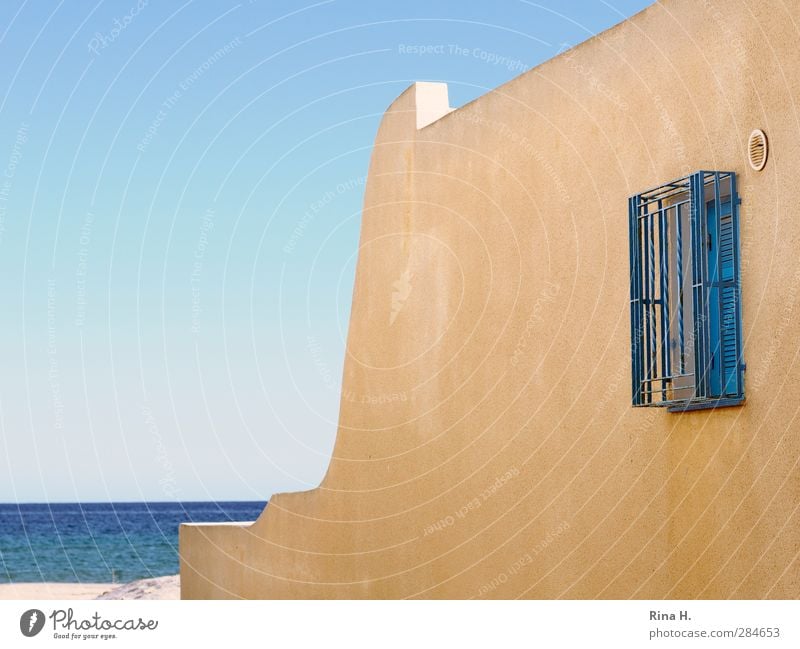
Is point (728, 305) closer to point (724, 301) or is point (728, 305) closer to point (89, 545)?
point (724, 301)

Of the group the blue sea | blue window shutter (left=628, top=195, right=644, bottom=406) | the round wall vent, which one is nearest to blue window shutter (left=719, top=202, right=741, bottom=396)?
the round wall vent

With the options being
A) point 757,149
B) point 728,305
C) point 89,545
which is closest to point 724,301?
point 728,305

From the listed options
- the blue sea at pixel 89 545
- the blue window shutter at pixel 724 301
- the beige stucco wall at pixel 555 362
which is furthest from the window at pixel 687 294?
the blue sea at pixel 89 545

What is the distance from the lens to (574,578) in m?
7.64

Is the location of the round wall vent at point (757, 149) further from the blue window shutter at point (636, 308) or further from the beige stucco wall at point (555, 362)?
the blue window shutter at point (636, 308)

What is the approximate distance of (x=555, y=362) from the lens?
795cm

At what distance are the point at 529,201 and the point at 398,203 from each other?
207 centimetres

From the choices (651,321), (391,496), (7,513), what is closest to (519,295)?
(651,321)

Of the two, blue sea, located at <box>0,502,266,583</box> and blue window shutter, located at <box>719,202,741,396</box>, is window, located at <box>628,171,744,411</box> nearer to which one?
blue window shutter, located at <box>719,202,741,396</box>

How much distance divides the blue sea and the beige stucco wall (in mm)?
28677

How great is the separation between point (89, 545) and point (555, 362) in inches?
1695

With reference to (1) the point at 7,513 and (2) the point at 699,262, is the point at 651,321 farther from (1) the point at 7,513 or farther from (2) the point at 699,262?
(1) the point at 7,513

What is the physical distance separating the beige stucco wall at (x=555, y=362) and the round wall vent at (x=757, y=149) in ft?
0.17
